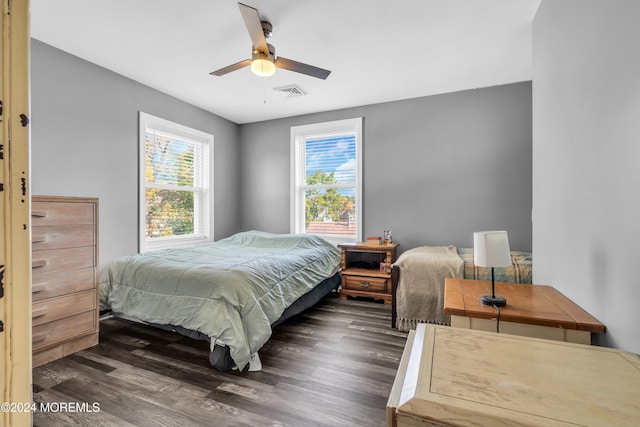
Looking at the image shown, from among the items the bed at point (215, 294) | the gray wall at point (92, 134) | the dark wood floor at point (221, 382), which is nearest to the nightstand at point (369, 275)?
the bed at point (215, 294)

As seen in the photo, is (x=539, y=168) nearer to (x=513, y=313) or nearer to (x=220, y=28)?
(x=513, y=313)

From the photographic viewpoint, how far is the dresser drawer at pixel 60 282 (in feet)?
6.60

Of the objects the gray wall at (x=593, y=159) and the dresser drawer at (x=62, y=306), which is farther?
the dresser drawer at (x=62, y=306)

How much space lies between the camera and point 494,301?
1460mm

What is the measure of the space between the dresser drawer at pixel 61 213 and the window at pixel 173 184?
105cm

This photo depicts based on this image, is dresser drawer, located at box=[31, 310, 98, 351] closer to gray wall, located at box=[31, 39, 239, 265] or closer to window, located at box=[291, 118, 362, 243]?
gray wall, located at box=[31, 39, 239, 265]

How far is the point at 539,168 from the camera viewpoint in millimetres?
2004

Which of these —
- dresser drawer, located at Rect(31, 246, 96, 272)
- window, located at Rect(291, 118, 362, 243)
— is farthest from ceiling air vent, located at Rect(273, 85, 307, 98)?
dresser drawer, located at Rect(31, 246, 96, 272)

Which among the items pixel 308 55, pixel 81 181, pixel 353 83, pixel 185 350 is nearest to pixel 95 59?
pixel 81 181

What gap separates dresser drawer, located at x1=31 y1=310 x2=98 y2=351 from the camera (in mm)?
2018

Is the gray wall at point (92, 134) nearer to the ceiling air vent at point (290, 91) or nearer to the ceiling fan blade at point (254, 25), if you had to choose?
the ceiling air vent at point (290, 91)

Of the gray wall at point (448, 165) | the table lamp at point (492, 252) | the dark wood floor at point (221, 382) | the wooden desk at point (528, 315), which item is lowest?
the dark wood floor at point (221, 382)

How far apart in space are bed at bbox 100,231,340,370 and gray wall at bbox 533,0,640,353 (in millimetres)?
1799

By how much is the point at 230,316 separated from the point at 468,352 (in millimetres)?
1518
